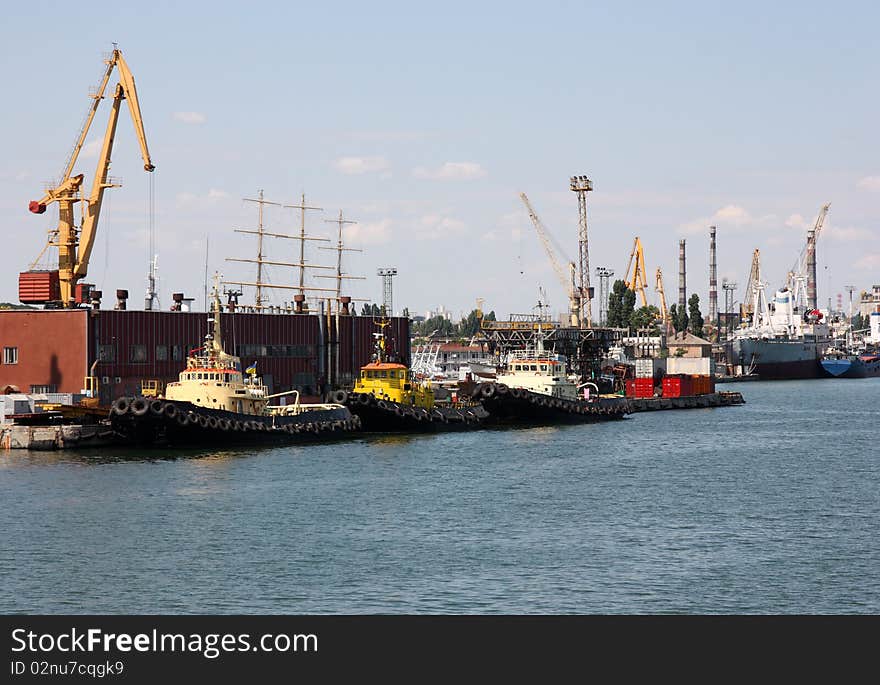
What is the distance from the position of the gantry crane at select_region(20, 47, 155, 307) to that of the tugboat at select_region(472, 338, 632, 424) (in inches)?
1130

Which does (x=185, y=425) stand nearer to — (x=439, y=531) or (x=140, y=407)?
(x=140, y=407)

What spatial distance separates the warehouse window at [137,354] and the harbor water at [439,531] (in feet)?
54.2

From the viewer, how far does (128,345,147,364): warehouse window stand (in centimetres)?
8281

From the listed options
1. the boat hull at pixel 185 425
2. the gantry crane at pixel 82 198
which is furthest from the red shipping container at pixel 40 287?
the boat hull at pixel 185 425

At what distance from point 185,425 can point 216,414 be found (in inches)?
93.2

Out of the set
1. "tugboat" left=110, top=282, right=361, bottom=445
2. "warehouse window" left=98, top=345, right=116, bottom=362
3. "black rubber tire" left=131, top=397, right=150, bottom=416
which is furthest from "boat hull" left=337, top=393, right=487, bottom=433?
"black rubber tire" left=131, top=397, right=150, bottom=416

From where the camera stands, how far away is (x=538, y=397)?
3543 inches

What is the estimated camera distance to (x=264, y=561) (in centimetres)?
3775

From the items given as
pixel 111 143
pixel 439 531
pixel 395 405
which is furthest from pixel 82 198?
pixel 439 531

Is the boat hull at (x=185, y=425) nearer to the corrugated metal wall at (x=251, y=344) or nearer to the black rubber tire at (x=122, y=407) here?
the black rubber tire at (x=122, y=407)

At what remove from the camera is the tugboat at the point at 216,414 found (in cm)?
6694
